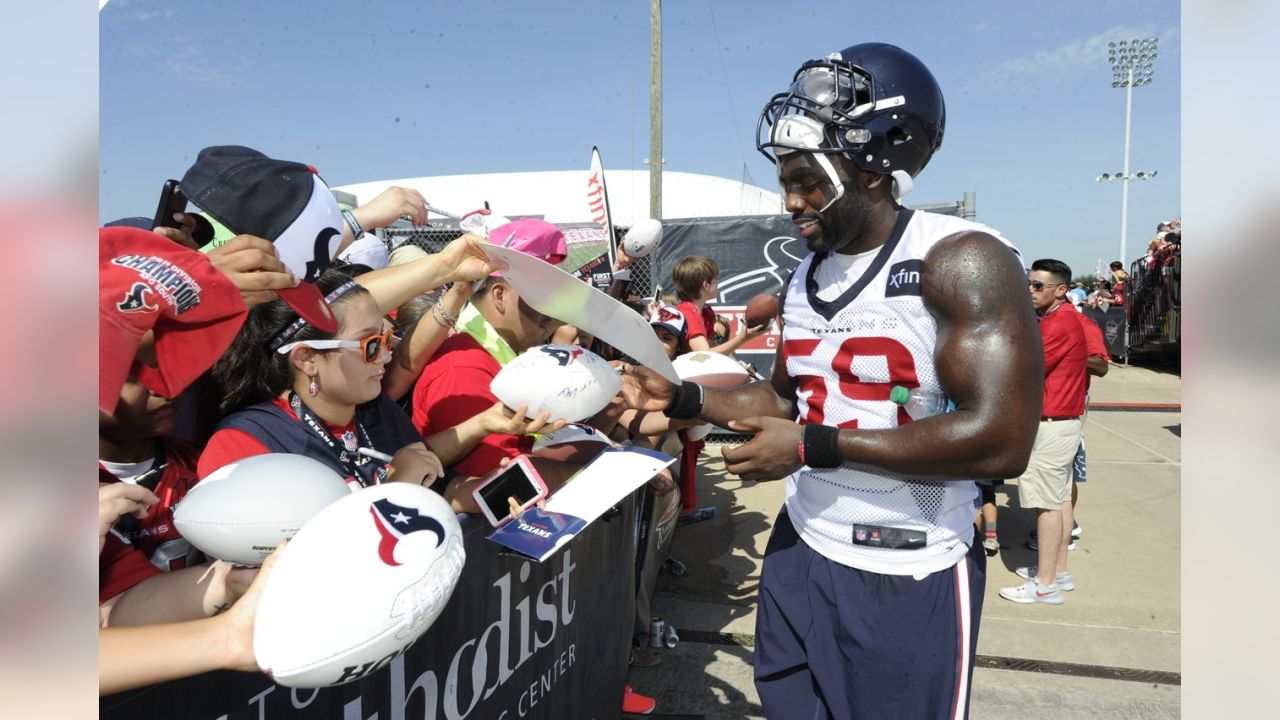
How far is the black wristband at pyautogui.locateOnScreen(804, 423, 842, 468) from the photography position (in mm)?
1817

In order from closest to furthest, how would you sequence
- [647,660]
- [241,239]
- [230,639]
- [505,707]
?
[230,639] < [241,239] < [505,707] < [647,660]

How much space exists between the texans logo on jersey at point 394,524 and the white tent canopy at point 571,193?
3517cm

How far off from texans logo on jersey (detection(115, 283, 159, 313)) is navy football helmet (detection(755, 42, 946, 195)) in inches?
59.0

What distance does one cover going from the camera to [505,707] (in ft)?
7.40

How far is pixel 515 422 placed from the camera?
2145 mm

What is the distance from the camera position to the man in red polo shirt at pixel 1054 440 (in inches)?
191

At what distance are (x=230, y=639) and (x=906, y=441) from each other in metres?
1.43

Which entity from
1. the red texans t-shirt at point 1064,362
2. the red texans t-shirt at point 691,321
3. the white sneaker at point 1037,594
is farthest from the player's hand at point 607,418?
the red texans t-shirt at point 1064,362

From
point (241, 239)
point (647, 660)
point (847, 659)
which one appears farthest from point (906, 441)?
point (647, 660)

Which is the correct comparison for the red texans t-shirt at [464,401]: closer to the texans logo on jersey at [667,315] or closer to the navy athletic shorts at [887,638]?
the navy athletic shorts at [887,638]

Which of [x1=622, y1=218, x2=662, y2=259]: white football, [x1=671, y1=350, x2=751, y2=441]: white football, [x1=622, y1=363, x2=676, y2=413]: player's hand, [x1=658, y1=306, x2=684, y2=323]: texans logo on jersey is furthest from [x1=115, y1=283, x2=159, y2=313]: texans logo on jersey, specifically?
[x1=622, y1=218, x2=662, y2=259]: white football

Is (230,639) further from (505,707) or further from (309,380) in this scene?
(505,707)

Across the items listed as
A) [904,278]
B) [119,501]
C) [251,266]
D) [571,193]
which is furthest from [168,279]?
[571,193]
